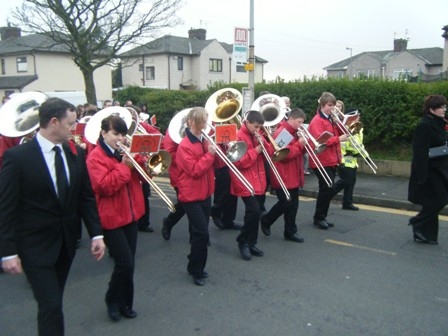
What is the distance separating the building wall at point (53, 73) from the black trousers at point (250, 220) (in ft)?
127

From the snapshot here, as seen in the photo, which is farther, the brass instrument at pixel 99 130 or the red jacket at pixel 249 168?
the red jacket at pixel 249 168

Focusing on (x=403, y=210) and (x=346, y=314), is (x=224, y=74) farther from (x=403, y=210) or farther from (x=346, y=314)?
(x=346, y=314)

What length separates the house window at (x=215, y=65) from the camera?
2074 inches

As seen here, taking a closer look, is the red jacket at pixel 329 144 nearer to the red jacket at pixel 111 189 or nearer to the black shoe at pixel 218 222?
→ the black shoe at pixel 218 222

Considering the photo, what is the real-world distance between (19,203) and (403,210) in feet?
22.9

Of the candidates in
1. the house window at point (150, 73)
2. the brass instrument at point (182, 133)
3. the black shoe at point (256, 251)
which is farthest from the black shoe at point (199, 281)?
the house window at point (150, 73)

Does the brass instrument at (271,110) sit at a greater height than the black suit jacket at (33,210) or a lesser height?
greater

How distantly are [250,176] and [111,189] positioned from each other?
203 centimetres

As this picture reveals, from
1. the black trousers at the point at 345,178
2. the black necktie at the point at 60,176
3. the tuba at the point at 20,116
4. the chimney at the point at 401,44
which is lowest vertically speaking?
the black trousers at the point at 345,178

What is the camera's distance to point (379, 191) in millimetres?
9094

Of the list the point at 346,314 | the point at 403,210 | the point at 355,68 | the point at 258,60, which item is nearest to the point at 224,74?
the point at 258,60

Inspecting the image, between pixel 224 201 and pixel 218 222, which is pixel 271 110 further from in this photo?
pixel 218 222

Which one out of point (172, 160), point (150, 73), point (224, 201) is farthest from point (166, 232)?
point (150, 73)

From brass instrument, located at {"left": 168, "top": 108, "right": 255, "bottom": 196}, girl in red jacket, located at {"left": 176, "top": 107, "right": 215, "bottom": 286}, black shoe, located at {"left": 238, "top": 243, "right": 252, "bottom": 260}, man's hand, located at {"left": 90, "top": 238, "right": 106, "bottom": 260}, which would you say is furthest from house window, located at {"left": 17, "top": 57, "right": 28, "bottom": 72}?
man's hand, located at {"left": 90, "top": 238, "right": 106, "bottom": 260}
